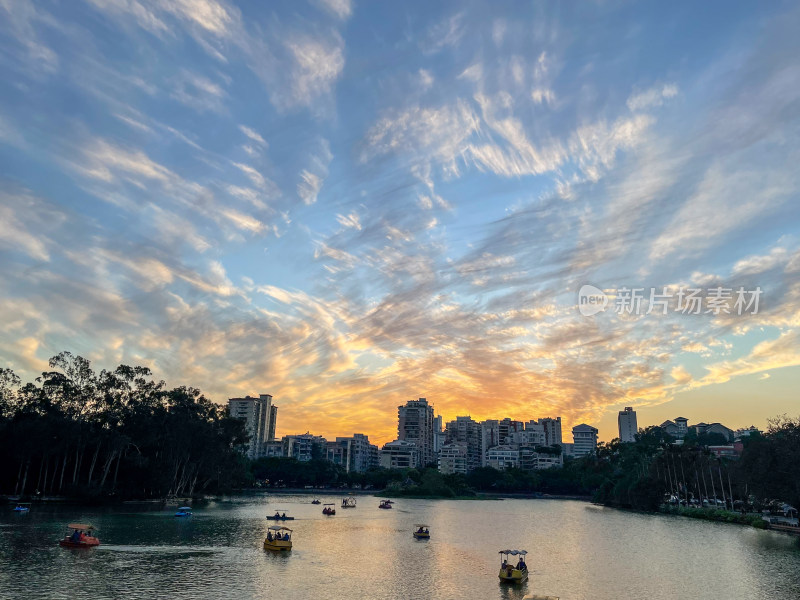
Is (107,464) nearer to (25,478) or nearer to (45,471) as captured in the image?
(45,471)

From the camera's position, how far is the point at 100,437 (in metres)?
93.1

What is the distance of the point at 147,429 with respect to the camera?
332 feet

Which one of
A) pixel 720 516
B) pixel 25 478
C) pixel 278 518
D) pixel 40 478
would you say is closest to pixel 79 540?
pixel 278 518

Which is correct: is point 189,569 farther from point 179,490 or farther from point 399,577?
point 179,490

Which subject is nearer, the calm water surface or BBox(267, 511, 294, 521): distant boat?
the calm water surface

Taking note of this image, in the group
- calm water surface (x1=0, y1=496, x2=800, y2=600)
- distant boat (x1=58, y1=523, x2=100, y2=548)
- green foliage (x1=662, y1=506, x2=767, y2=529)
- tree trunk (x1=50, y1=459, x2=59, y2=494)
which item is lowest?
calm water surface (x1=0, y1=496, x2=800, y2=600)

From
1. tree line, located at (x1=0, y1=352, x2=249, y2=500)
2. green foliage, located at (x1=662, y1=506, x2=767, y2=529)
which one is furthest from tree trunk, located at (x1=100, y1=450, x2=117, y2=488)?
green foliage, located at (x1=662, y1=506, x2=767, y2=529)

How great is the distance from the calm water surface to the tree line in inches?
482

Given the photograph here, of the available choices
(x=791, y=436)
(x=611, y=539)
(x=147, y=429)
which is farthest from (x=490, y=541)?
(x=147, y=429)

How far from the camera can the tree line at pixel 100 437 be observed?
87.2 metres

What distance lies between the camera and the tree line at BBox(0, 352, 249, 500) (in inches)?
3435

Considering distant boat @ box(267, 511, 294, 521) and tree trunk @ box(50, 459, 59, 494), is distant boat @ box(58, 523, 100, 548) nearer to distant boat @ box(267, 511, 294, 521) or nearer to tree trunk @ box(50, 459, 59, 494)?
distant boat @ box(267, 511, 294, 521)

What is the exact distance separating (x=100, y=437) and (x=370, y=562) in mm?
62982

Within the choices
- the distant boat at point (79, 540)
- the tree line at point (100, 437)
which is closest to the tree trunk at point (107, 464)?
the tree line at point (100, 437)
